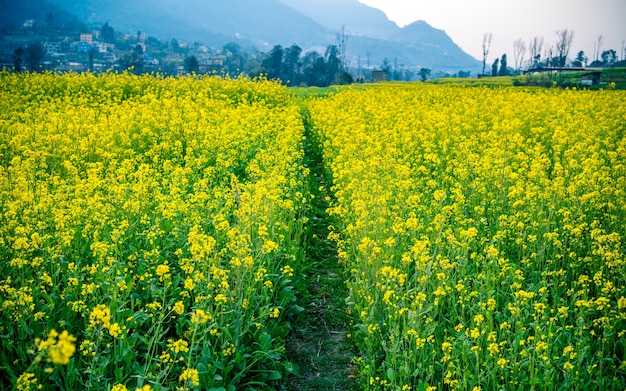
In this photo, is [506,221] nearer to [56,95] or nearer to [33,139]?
[33,139]

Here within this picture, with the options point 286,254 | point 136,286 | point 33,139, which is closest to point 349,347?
point 286,254

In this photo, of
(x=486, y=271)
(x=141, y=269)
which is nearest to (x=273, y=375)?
(x=141, y=269)

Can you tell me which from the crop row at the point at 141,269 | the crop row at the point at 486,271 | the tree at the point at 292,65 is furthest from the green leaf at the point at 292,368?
the tree at the point at 292,65

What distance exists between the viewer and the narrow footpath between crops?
17.4 feet

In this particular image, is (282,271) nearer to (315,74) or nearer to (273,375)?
(273,375)

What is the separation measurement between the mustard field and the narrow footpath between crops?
0.17 metres

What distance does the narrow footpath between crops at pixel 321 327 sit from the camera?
17.4ft

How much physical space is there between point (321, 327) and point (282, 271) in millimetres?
856

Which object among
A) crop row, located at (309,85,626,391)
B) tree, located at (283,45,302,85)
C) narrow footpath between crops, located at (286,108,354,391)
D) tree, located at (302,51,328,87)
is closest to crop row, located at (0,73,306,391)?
narrow footpath between crops, located at (286,108,354,391)

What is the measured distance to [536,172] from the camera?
8.13 metres

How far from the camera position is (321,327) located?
6305 millimetres

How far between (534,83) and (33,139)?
54.8m

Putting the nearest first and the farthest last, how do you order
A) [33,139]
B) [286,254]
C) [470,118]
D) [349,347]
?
[349,347] → [286,254] → [33,139] → [470,118]

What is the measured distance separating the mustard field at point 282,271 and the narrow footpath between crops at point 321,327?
17 centimetres
